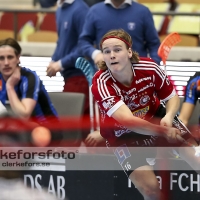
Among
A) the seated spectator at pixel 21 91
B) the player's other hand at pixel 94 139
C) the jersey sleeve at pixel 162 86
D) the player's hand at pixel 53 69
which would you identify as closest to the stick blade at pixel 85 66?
the player's hand at pixel 53 69

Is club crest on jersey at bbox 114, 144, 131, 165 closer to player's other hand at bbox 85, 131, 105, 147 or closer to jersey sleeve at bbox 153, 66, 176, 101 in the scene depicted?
player's other hand at bbox 85, 131, 105, 147

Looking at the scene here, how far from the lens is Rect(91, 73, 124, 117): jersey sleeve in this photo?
4.73 meters

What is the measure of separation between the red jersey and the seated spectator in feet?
2.30

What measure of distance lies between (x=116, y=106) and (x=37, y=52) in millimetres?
4008

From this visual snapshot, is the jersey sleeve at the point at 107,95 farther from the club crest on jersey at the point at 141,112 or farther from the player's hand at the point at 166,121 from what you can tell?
the player's hand at the point at 166,121

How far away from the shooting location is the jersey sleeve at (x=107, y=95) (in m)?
4.73

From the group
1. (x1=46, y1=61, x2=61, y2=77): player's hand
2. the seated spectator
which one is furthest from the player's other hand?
(x1=46, y1=61, x2=61, y2=77): player's hand

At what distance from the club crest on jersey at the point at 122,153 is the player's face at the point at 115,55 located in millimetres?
607

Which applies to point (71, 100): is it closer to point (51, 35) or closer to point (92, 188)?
point (92, 188)

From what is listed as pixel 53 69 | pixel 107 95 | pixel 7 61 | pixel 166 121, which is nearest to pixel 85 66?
pixel 53 69

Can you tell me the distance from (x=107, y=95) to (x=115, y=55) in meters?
0.29

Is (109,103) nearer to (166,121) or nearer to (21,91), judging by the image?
(166,121)

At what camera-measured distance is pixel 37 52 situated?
337 inches

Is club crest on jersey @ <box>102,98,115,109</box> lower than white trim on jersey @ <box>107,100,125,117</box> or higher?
higher
